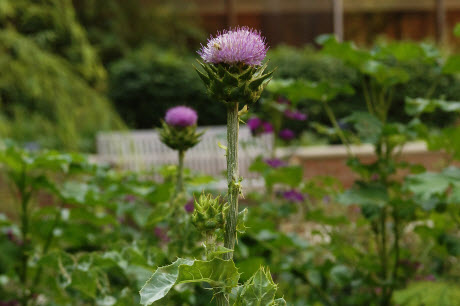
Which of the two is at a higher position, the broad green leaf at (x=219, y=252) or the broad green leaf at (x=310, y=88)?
the broad green leaf at (x=310, y=88)

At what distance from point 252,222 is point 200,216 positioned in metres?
1.04

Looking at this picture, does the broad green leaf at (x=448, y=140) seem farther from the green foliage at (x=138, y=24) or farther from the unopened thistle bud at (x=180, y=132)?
the green foliage at (x=138, y=24)

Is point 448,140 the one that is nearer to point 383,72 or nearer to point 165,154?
point 383,72

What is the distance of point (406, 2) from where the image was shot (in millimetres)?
10508

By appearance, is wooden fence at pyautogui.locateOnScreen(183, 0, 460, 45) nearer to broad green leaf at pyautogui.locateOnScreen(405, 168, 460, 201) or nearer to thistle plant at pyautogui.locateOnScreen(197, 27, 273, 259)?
broad green leaf at pyautogui.locateOnScreen(405, 168, 460, 201)

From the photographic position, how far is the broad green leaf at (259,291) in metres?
0.81

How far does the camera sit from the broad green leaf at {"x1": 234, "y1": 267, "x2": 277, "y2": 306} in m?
0.81

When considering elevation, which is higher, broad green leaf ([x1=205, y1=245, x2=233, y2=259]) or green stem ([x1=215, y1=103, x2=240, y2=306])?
green stem ([x1=215, y1=103, x2=240, y2=306])

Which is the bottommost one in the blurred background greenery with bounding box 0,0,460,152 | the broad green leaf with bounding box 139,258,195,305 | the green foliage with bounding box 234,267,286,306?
the green foliage with bounding box 234,267,286,306

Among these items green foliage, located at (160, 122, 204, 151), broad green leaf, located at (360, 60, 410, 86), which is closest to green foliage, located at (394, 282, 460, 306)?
broad green leaf, located at (360, 60, 410, 86)

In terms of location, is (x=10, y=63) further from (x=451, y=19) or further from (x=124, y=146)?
(x=451, y=19)

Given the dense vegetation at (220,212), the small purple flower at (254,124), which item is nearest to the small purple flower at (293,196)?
the dense vegetation at (220,212)

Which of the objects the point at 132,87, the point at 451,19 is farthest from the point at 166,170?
the point at 451,19

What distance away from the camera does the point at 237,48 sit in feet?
A: 2.61
